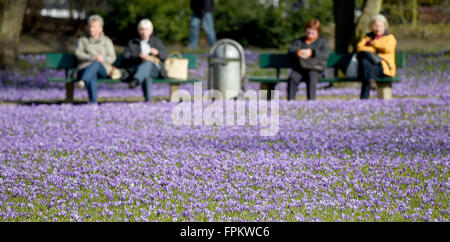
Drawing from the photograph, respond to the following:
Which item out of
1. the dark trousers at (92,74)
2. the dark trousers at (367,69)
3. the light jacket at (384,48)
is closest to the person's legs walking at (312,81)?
the dark trousers at (367,69)

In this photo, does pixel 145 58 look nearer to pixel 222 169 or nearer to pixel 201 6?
pixel 222 169

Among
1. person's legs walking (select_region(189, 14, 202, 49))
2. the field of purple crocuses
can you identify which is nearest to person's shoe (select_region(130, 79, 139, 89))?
the field of purple crocuses

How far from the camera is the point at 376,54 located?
1441 cm

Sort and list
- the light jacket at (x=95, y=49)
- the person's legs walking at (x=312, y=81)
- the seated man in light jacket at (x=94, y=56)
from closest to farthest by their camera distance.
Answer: the seated man in light jacket at (x=94, y=56) < the light jacket at (x=95, y=49) < the person's legs walking at (x=312, y=81)

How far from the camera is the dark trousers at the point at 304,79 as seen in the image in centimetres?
1438

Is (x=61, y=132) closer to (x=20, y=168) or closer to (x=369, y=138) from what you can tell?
(x=20, y=168)

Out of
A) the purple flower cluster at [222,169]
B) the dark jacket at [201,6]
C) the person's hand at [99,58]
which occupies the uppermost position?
the dark jacket at [201,6]

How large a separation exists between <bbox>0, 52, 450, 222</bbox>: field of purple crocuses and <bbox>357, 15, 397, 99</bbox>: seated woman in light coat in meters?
1.10

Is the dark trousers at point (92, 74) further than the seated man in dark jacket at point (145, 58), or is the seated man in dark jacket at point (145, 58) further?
the seated man in dark jacket at point (145, 58)

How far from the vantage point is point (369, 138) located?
986 cm

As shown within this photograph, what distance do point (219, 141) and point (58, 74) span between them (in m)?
11.8

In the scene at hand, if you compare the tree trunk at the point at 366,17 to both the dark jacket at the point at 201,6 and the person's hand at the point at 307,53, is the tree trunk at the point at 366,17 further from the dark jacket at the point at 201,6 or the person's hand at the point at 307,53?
the dark jacket at the point at 201,6

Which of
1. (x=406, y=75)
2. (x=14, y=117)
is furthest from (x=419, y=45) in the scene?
(x=14, y=117)

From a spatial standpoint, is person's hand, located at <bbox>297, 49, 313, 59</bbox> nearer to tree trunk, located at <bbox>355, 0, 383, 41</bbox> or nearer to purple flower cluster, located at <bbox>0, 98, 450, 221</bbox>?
purple flower cluster, located at <bbox>0, 98, 450, 221</bbox>
